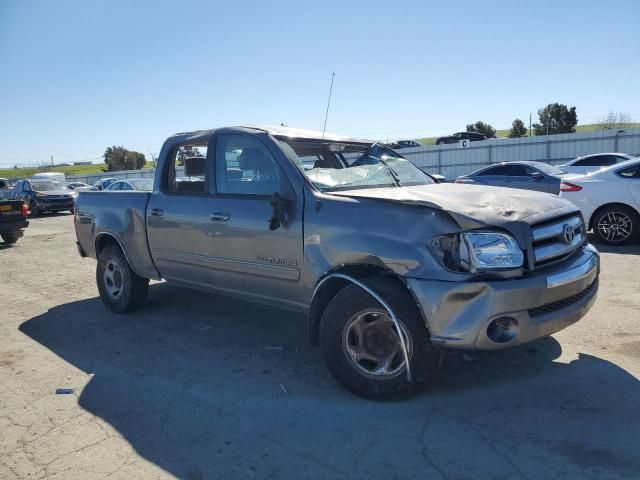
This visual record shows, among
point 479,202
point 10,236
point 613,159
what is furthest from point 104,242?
point 613,159

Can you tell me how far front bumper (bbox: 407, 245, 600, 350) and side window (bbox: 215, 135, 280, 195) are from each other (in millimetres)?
1618

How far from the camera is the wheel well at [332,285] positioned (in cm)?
348

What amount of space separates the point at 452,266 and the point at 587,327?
7.76 feet

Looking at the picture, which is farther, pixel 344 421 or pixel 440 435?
pixel 344 421

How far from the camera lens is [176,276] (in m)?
5.11

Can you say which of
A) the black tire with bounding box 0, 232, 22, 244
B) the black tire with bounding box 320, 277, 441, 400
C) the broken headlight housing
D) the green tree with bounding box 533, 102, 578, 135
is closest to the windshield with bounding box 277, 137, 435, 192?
the black tire with bounding box 320, 277, 441, 400

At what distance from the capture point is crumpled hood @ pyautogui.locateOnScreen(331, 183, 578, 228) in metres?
3.18

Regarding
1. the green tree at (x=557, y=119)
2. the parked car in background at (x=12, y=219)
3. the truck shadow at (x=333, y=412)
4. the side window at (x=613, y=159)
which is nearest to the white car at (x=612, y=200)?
the truck shadow at (x=333, y=412)

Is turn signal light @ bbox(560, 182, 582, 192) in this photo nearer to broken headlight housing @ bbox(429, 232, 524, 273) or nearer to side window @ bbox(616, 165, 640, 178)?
side window @ bbox(616, 165, 640, 178)

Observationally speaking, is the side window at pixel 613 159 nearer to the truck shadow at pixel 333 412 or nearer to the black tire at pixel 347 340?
the truck shadow at pixel 333 412

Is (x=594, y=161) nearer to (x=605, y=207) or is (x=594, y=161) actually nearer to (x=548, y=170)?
(x=548, y=170)

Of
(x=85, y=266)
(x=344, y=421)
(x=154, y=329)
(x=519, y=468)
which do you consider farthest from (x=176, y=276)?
(x=85, y=266)

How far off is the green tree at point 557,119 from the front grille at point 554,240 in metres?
53.8

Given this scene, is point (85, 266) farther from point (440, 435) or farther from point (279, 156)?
point (440, 435)
